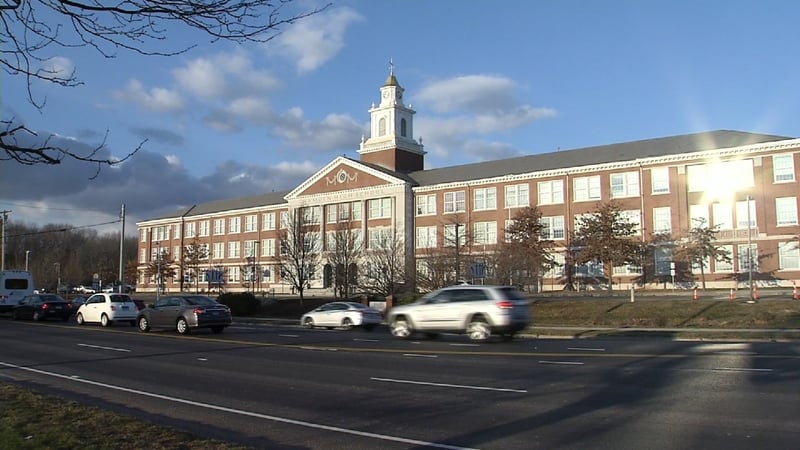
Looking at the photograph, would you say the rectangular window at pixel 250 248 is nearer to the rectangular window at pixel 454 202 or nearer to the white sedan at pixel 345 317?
the rectangular window at pixel 454 202

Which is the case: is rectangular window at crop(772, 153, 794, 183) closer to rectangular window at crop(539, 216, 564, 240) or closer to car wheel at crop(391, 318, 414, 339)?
rectangular window at crop(539, 216, 564, 240)

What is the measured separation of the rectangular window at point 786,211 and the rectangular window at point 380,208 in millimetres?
41163

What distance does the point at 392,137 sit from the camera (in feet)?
296

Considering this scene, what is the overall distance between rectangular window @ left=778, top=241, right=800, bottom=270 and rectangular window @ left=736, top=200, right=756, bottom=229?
3.24 metres

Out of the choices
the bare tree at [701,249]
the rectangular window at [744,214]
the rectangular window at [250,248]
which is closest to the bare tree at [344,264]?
the bare tree at [701,249]

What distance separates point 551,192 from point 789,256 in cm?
2270

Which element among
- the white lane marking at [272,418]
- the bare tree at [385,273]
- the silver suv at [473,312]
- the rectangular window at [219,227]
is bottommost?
the white lane marking at [272,418]

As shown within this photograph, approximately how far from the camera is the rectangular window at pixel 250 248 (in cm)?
9603

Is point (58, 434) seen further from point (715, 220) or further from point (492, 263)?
point (715, 220)

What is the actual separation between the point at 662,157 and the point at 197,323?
166 feet

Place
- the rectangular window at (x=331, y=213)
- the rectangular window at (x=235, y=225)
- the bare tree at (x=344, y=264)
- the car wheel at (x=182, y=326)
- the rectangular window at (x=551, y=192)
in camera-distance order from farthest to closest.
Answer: the rectangular window at (x=235, y=225) → the rectangular window at (x=331, y=213) → the rectangular window at (x=551, y=192) → the bare tree at (x=344, y=264) → the car wheel at (x=182, y=326)

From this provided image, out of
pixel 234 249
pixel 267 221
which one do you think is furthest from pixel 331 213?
pixel 234 249

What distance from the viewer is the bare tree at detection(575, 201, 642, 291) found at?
56875 millimetres

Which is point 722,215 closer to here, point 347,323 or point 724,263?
point 724,263
